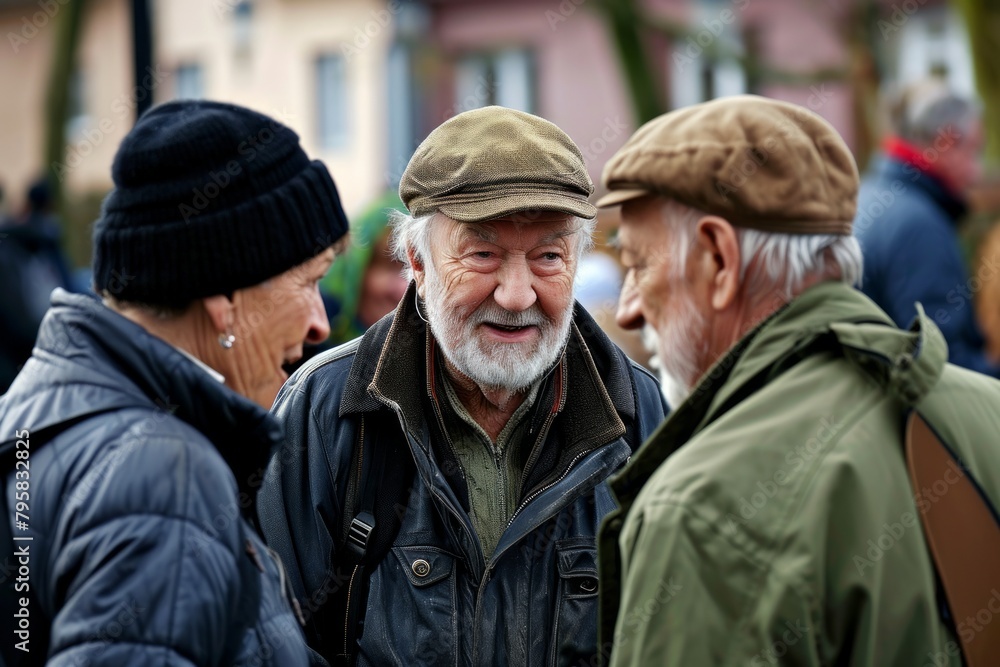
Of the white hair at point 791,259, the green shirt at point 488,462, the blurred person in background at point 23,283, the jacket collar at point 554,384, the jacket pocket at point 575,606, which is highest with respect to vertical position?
the white hair at point 791,259

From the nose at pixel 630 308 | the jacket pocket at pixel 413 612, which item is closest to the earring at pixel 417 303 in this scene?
the jacket pocket at pixel 413 612

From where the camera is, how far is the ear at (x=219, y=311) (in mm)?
2107

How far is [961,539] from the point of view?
186cm

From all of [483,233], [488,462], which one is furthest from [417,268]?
[488,462]

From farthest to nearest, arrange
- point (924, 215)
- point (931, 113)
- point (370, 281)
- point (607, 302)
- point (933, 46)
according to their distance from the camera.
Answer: point (933, 46) → point (607, 302) → point (931, 113) → point (924, 215) → point (370, 281)

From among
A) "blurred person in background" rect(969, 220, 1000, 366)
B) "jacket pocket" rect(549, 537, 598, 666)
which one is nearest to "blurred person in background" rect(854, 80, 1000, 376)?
"blurred person in background" rect(969, 220, 1000, 366)

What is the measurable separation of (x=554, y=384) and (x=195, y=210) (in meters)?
1.29

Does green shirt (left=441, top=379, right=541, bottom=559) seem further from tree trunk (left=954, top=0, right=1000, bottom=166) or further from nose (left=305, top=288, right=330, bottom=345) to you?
tree trunk (left=954, top=0, right=1000, bottom=166)

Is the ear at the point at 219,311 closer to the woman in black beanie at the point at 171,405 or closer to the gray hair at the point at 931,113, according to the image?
the woman in black beanie at the point at 171,405

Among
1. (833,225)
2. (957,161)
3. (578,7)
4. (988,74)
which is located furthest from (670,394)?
(578,7)

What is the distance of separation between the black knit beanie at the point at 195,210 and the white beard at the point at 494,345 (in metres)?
0.91

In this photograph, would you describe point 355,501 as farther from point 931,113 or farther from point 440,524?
point 931,113

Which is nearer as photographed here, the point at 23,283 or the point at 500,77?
the point at 23,283

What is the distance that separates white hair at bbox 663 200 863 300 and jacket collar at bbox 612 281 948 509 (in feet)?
0.15
